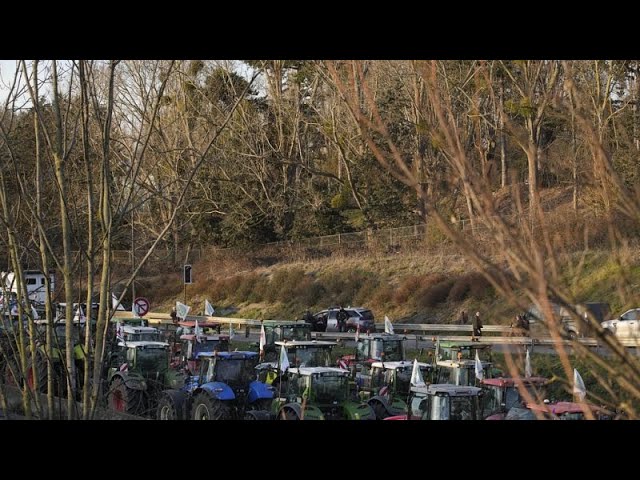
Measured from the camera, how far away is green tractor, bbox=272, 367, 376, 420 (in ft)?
51.0

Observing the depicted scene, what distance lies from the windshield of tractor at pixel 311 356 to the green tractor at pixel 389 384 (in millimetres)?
899

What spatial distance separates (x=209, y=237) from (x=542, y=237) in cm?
5709

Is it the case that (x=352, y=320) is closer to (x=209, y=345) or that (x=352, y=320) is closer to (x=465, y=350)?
(x=209, y=345)

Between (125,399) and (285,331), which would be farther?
(285,331)

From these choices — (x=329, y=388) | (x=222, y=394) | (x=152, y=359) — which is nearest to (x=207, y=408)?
(x=222, y=394)

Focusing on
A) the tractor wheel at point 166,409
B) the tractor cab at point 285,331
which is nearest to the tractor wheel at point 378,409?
the tractor wheel at point 166,409

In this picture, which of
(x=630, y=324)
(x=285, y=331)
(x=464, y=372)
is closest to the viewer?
(x=630, y=324)

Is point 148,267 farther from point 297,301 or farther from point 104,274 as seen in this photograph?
point 104,274

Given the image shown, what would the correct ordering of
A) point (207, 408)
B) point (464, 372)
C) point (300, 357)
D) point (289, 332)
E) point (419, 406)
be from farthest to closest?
point (289, 332) → point (300, 357) → point (464, 372) → point (207, 408) → point (419, 406)

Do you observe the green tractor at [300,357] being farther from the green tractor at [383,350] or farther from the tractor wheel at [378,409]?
the green tractor at [383,350]

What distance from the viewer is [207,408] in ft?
51.9

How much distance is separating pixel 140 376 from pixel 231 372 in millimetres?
2498

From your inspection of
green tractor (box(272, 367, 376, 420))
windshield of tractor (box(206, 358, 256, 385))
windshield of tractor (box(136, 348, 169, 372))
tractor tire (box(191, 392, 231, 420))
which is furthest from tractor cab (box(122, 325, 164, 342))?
green tractor (box(272, 367, 376, 420))
